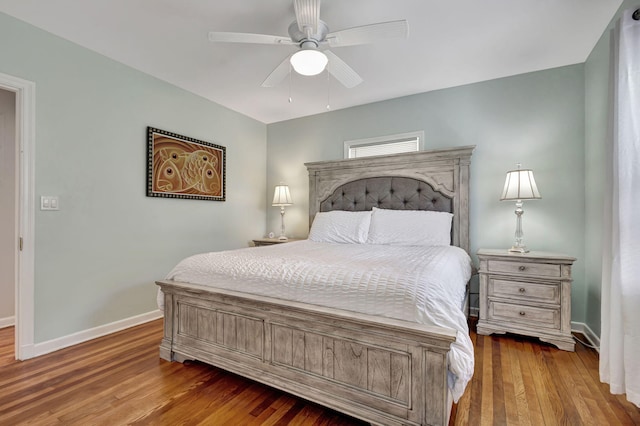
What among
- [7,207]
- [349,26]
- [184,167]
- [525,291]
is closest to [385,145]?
[349,26]

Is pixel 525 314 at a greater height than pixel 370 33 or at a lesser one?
lesser

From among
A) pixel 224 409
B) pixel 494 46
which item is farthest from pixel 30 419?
pixel 494 46

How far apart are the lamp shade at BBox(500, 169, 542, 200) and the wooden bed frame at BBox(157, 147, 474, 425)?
6.41ft

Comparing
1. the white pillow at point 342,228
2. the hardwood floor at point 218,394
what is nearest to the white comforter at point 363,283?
the hardwood floor at point 218,394

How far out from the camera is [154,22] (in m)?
2.21

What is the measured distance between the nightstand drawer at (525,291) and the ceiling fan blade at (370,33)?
213 cm

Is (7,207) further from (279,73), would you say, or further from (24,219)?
(279,73)

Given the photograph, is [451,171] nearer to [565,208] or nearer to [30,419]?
[565,208]

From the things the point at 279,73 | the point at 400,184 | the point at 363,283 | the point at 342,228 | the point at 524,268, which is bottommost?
the point at 524,268

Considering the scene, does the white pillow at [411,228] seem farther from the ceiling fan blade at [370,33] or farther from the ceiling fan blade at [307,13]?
the ceiling fan blade at [307,13]

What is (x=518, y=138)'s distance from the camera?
298cm

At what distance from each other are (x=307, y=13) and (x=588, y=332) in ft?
10.9

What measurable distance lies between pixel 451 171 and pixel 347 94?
1460mm

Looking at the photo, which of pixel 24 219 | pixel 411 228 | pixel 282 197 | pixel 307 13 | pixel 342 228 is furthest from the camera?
pixel 282 197
